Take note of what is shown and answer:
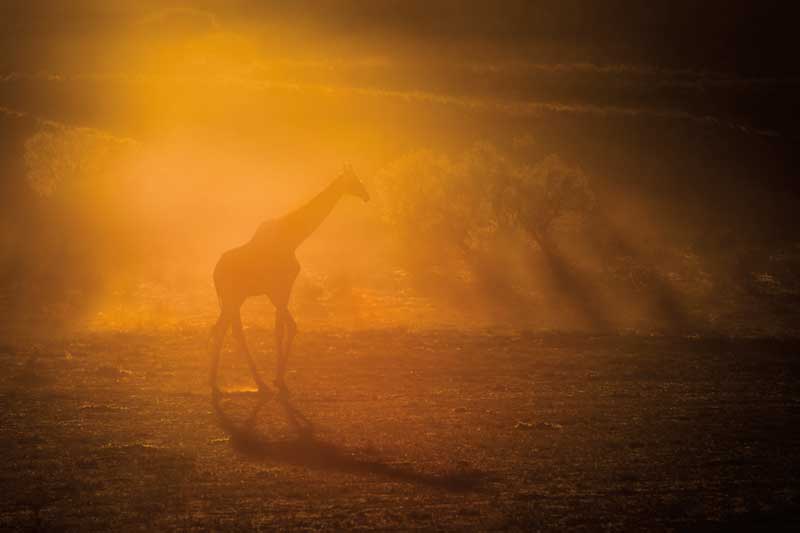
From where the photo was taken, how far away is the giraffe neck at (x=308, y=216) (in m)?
13.3

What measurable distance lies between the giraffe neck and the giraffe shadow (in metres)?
2.83

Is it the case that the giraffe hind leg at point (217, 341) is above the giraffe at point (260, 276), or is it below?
below

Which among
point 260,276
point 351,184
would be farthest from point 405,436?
point 351,184

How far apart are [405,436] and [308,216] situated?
4034 mm

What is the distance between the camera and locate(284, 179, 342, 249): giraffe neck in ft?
43.5

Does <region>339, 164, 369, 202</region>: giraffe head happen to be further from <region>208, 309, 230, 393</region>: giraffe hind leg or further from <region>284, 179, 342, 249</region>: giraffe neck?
<region>208, 309, 230, 393</region>: giraffe hind leg

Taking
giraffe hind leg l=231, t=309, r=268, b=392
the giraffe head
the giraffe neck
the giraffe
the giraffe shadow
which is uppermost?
the giraffe head

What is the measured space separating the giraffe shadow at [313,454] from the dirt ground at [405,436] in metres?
0.03

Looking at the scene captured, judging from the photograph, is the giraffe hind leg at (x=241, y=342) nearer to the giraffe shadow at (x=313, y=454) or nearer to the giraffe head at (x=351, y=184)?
the giraffe shadow at (x=313, y=454)

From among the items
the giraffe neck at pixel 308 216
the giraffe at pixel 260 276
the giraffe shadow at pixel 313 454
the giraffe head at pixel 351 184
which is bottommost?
the giraffe shadow at pixel 313 454

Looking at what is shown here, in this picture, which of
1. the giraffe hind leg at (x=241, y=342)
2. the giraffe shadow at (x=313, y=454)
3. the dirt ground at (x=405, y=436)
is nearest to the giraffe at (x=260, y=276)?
the giraffe hind leg at (x=241, y=342)

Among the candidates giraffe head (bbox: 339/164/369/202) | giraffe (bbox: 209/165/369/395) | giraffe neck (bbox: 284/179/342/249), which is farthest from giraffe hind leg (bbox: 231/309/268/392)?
giraffe head (bbox: 339/164/369/202)

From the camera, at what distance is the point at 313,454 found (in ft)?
32.8

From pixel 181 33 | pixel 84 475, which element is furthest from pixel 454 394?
pixel 181 33
